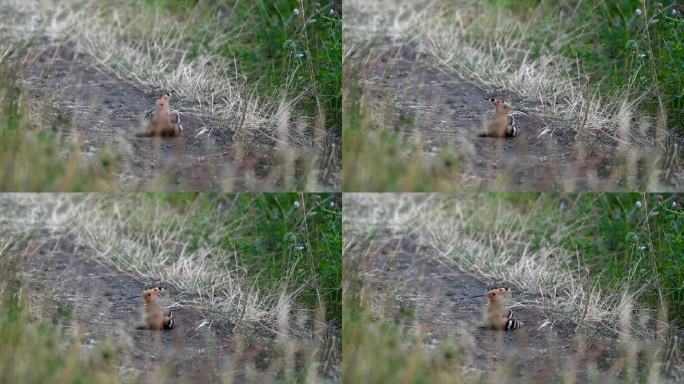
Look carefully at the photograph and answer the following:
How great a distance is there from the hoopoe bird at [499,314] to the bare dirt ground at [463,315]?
0.12ft

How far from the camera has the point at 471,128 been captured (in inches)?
254

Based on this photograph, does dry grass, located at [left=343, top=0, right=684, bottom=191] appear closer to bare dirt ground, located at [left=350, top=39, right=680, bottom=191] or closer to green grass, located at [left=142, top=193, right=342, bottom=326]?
bare dirt ground, located at [left=350, top=39, right=680, bottom=191]

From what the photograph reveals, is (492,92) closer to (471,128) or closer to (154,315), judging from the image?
(471,128)

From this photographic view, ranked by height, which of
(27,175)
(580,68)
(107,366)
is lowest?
(107,366)

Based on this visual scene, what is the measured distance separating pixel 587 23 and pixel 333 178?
1734mm

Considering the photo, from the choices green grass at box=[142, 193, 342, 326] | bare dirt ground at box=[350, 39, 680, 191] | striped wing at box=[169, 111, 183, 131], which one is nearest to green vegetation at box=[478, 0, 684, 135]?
bare dirt ground at box=[350, 39, 680, 191]

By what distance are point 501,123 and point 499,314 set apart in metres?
1.08

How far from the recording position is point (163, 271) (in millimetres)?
6605

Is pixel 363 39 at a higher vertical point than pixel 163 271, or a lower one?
higher

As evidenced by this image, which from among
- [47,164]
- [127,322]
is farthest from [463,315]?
[47,164]

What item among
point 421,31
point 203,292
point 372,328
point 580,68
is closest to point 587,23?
point 580,68

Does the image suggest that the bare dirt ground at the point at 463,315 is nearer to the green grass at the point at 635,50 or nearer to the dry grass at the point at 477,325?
the dry grass at the point at 477,325

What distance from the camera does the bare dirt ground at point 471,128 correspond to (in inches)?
251

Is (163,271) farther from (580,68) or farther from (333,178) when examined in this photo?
(580,68)
